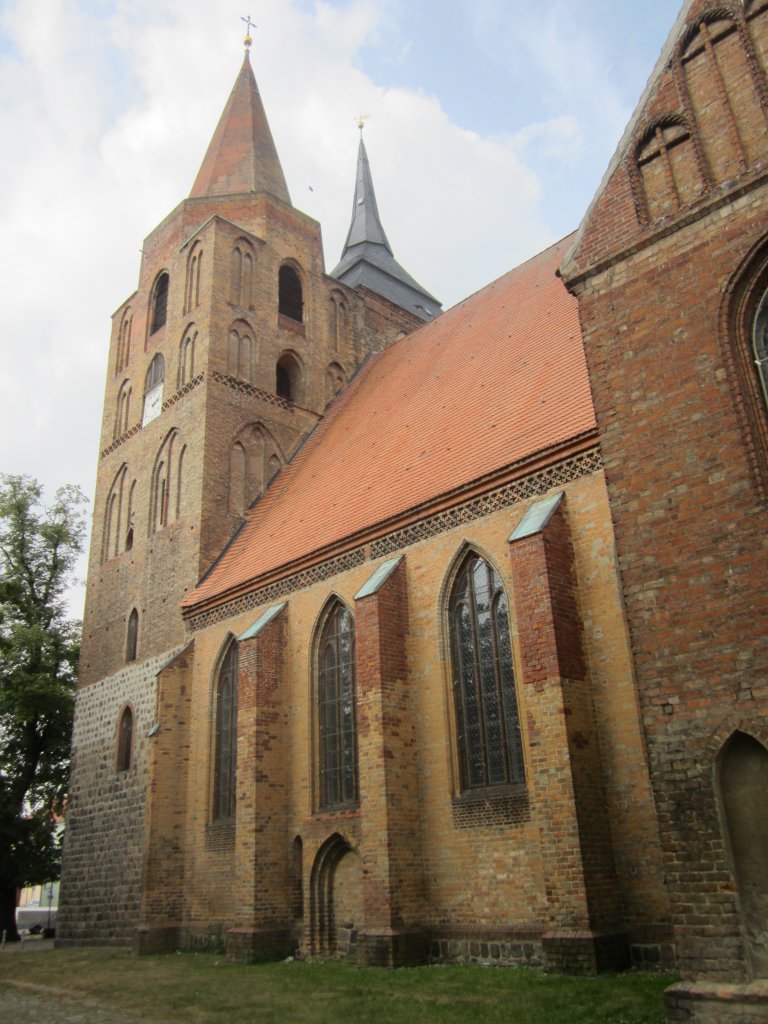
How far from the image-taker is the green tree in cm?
2258

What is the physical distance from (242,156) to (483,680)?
19.0 metres

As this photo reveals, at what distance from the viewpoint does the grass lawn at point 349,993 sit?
7.80 m

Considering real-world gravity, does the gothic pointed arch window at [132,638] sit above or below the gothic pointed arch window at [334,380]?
below

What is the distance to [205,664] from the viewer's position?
17.5m

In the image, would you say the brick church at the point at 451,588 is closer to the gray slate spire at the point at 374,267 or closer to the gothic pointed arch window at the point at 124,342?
the gothic pointed arch window at the point at 124,342

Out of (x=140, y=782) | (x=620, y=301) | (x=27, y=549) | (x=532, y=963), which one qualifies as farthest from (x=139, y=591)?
(x=620, y=301)

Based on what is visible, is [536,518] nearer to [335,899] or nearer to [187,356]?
[335,899]

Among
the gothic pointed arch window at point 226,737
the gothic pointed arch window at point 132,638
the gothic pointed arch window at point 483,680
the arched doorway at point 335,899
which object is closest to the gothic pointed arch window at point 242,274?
the gothic pointed arch window at point 132,638

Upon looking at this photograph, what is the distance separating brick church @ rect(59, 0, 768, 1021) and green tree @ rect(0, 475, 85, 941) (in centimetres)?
283

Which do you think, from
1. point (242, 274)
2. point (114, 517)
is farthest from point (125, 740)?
point (242, 274)

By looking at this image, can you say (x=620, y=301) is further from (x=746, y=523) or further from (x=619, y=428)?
(x=746, y=523)

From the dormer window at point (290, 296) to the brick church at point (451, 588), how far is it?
192 mm

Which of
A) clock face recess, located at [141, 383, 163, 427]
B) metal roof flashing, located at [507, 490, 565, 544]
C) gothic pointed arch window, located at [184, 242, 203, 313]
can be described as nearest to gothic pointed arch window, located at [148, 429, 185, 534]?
clock face recess, located at [141, 383, 163, 427]

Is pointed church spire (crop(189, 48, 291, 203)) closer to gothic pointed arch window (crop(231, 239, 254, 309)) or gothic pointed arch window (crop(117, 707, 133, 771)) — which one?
gothic pointed arch window (crop(231, 239, 254, 309))
